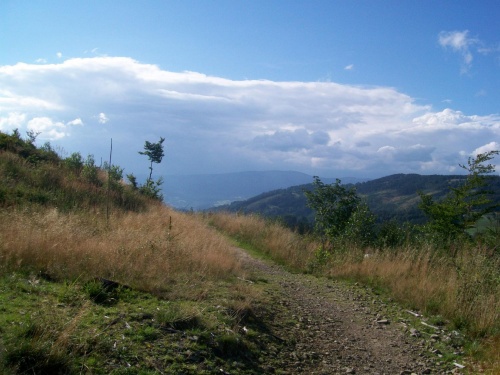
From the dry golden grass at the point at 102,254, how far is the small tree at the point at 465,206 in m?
7.04

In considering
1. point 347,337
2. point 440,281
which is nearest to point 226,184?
point 440,281

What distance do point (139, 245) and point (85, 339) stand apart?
3.76 metres

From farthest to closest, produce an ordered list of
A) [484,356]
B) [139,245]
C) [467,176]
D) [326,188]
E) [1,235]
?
1. [326,188]
2. [467,176]
3. [139,245]
4. [1,235]
5. [484,356]

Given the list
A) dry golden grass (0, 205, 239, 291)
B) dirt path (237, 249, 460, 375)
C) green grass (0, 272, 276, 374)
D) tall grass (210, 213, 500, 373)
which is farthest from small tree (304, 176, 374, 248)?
green grass (0, 272, 276, 374)

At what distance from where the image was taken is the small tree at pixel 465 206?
10742 mm

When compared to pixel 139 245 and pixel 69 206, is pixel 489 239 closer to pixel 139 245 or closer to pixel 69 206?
pixel 139 245

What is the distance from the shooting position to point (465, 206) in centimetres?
1088

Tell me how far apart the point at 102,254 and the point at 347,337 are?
13.6ft

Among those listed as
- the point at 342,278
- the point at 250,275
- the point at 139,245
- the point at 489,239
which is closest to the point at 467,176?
the point at 489,239

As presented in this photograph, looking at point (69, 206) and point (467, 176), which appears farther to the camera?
point (467, 176)

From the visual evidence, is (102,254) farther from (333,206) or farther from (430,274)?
(333,206)

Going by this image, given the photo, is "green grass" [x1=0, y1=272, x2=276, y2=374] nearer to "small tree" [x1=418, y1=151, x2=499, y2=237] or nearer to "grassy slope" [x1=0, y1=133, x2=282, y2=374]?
"grassy slope" [x1=0, y1=133, x2=282, y2=374]

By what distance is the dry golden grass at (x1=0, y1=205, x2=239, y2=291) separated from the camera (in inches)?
204

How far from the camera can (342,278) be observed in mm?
8508
